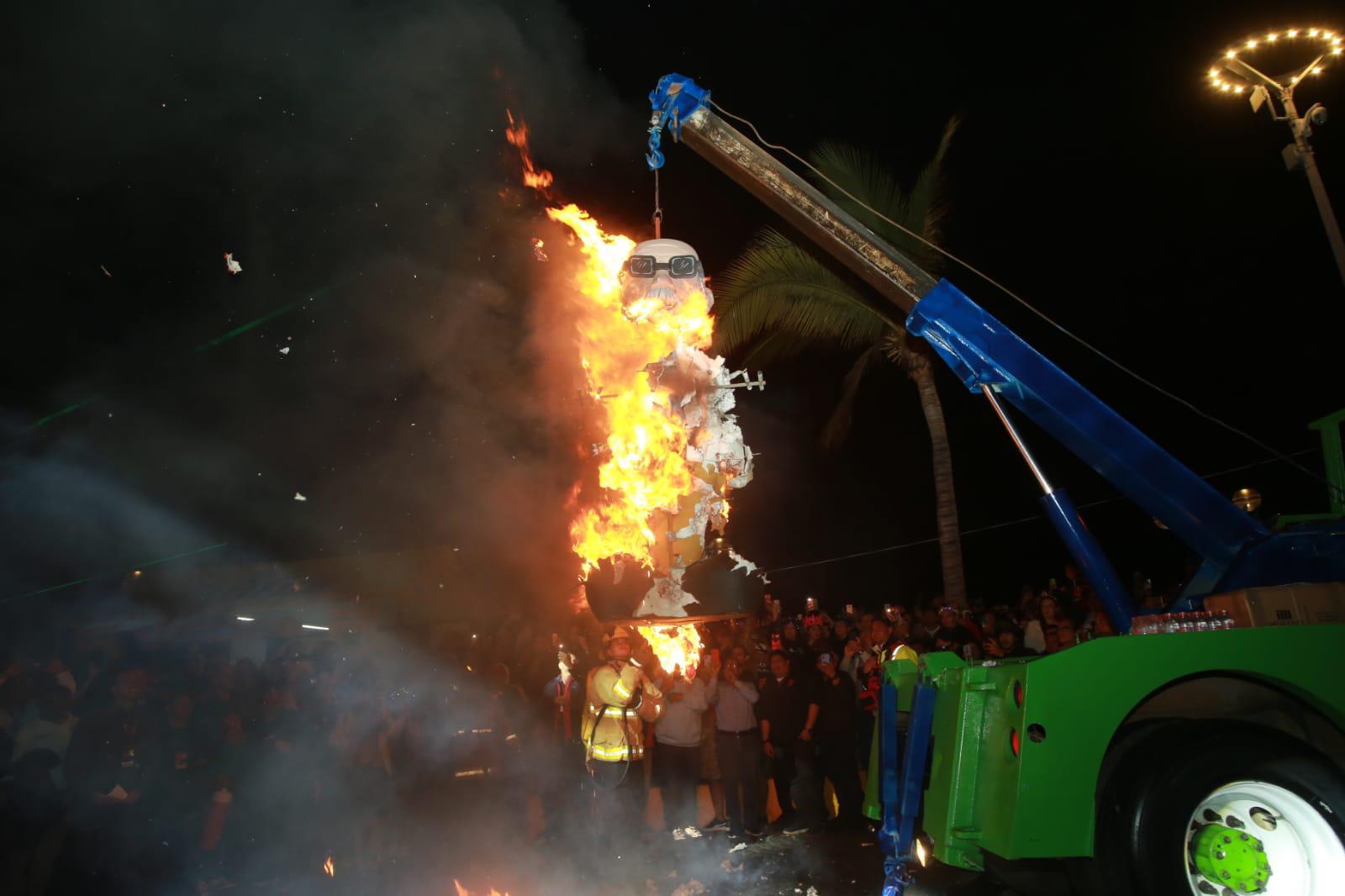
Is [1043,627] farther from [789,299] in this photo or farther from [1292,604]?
[789,299]

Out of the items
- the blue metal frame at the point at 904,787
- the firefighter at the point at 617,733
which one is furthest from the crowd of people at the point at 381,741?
the blue metal frame at the point at 904,787

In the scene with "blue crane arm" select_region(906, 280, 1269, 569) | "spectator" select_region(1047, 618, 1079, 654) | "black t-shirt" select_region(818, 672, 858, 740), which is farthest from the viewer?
"black t-shirt" select_region(818, 672, 858, 740)

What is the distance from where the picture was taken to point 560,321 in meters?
13.6

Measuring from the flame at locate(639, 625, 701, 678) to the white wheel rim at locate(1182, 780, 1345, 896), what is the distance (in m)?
8.06

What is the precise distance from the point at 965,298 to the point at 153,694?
8629 mm

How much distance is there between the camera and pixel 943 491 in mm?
12375

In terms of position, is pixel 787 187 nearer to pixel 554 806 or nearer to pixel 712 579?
pixel 712 579

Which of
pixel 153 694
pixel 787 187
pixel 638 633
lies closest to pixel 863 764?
pixel 638 633

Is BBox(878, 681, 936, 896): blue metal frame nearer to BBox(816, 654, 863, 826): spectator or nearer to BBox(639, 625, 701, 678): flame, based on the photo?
BBox(816, 654, 863, 826): spectator

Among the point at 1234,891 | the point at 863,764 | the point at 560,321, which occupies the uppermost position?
the point at 560,321

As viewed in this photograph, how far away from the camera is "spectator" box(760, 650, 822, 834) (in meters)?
10.1

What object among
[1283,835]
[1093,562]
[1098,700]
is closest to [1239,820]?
[1283,835]

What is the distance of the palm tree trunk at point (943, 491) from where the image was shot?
475 inches

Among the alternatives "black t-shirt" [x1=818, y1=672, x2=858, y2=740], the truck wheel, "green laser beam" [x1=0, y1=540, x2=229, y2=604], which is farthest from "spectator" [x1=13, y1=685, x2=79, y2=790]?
the truck wheel
